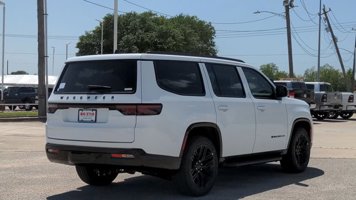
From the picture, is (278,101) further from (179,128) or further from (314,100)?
(314,100)

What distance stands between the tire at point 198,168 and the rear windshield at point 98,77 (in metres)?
1.22

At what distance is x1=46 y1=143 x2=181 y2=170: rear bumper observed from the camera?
22.8 ft

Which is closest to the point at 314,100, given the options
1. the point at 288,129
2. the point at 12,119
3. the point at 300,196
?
the point at 12,119

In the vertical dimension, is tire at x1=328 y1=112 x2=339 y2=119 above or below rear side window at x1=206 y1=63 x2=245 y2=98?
below

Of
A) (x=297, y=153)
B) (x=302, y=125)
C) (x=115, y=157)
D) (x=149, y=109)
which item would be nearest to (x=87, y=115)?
(x=115, y=157)

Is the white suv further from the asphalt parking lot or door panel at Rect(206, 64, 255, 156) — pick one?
the asphalt parking lot

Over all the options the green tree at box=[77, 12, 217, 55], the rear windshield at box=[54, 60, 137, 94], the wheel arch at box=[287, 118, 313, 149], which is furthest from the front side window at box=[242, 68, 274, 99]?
the green tree at box=[77, 12, 217, 55]

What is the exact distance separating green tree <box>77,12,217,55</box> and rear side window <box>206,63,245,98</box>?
45.2m

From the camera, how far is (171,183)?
8891 millimetres

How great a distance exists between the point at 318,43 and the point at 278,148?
4002 cm

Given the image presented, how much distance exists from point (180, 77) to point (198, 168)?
1276 millimetres

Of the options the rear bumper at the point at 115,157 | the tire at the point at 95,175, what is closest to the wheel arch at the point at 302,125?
the tire at the point at 95,175

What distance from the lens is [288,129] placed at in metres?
9.68

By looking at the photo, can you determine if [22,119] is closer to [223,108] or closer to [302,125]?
[302,125]
